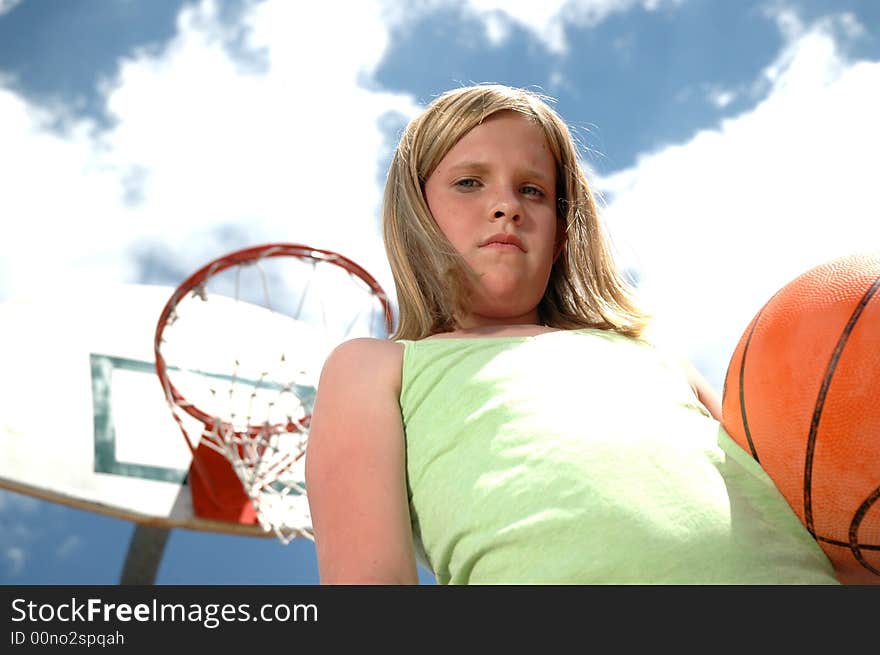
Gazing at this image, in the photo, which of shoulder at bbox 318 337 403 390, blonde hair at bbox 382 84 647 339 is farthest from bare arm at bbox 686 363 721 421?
shoulder at bbox 318 337 403 390

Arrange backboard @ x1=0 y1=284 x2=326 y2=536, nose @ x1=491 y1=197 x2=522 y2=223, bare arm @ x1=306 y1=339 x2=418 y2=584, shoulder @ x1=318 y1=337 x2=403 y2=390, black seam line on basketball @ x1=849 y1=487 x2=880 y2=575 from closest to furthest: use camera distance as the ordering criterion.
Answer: black seam line on basketball @ x1=849 y1=487 x2=880 y2=575 → bare arm @ x1=306 y1=339 x2=418 y2=584 → shoulder @ x1=318 y1=337 x2=403 y2=390 → nose @ x1=491 y1=197 x2=522 y2=223 → backboard @ x1=0 y1=284 x2=326 y2=536

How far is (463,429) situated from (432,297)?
426 millimetres

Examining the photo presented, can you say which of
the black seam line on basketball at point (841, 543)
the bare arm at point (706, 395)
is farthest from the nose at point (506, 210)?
the black seam line on basketball at point (841, 543)

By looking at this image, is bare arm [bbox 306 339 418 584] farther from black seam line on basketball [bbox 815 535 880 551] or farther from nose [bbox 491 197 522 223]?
black seam line on basketball [bbox 815 535 880 551]

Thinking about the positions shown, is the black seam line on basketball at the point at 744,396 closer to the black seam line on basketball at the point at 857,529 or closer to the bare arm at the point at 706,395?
the black seam line on basketball at the point at 857,529

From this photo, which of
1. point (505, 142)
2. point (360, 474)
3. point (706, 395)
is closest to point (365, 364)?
point (360, 474)

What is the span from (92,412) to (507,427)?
393cm

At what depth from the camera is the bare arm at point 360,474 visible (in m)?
1.25

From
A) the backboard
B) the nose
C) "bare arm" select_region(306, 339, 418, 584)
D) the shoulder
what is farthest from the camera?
the backboard

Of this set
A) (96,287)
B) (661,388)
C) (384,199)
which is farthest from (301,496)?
(661,388)

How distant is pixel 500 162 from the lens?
166 centimetres

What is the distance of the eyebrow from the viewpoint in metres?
1.66

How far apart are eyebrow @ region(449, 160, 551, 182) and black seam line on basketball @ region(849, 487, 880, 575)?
840 millimetres
